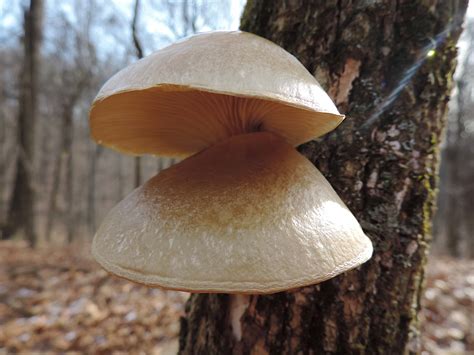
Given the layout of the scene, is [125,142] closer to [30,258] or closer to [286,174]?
[286,174]

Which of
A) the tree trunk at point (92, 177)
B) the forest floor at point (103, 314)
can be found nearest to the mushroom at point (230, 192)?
the forest floor at point (103, 314)

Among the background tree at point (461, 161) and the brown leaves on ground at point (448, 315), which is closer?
the brown leaves on ground at point (448, 315)

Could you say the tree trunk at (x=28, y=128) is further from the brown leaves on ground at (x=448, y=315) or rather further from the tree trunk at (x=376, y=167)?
the brown leaves on ground at (x=448, y=315)

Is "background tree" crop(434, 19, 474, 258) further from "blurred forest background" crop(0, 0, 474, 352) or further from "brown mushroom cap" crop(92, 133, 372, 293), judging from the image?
"brown mushroom cap" crop(92, 133, 372, 293)

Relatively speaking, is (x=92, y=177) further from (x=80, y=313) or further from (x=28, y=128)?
(x=80, y=313)

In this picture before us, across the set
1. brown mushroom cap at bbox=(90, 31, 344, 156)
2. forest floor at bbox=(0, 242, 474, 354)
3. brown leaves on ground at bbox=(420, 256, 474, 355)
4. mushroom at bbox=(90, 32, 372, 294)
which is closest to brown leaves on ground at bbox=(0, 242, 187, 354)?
forest floor at bbox=(0, 242, 474, 354)
